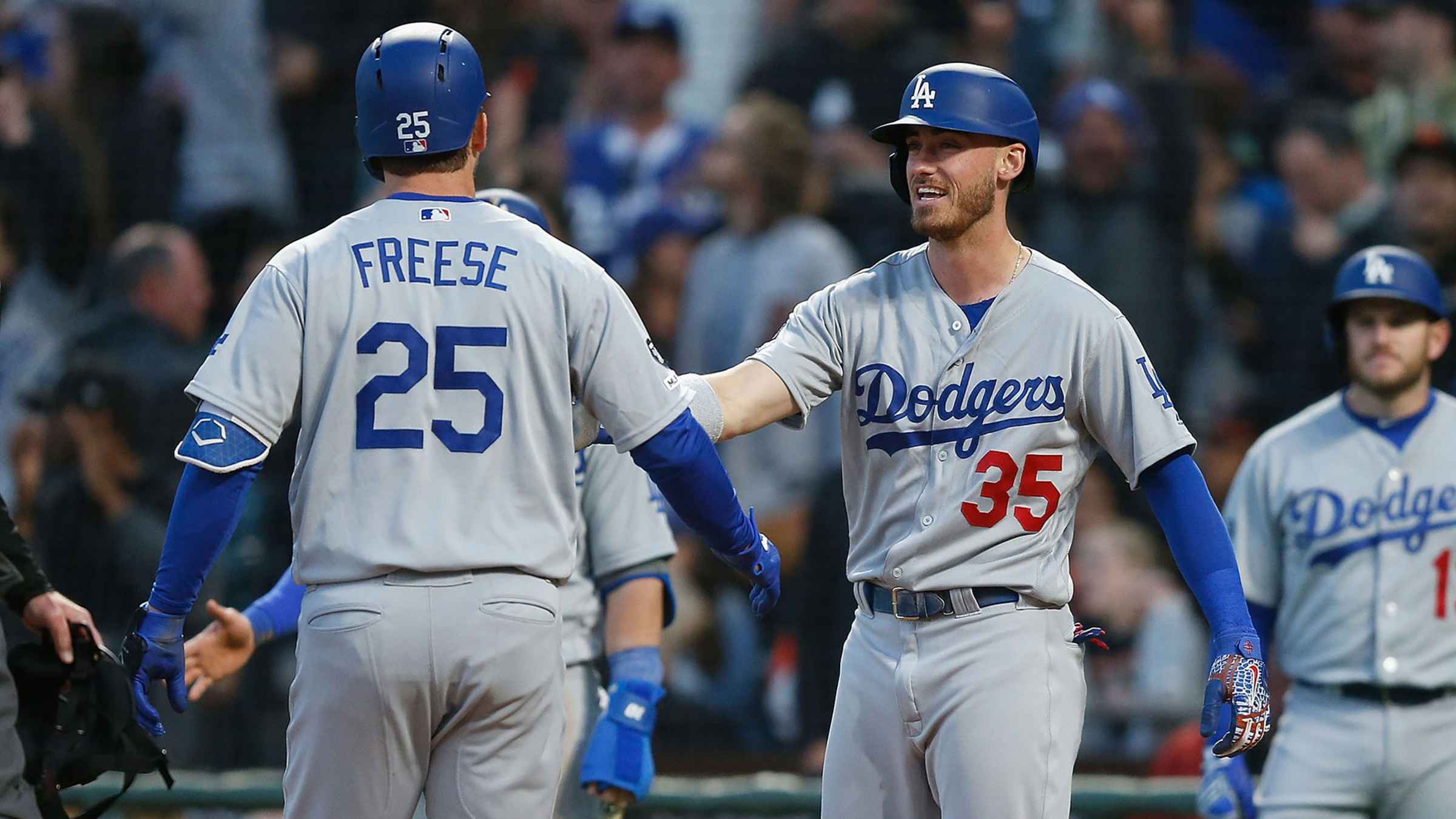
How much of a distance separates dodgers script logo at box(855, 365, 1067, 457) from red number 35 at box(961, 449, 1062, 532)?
0.05 m

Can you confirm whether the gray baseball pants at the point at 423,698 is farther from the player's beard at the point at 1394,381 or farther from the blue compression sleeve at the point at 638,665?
the player's beard at the point at 1394,381

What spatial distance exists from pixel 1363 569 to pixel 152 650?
3236mm

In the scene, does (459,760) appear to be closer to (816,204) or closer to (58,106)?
(816,204)

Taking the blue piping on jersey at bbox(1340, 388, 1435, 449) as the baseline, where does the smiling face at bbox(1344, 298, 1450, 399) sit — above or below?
above

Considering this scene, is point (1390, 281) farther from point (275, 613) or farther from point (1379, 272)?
point (275, 613)

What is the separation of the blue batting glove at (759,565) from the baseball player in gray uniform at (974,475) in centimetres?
18

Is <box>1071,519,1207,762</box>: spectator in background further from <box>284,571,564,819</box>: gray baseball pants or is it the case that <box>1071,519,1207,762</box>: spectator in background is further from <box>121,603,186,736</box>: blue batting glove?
<box>121,603,186,736</box>: blue batting glove

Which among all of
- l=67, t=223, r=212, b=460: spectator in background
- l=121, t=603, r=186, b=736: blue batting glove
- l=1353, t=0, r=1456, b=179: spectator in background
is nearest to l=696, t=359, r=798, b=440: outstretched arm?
l=121, t=603, r=186, b=736: blue batting glove

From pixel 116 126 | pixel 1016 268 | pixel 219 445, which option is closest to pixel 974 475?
pixel 1016 268

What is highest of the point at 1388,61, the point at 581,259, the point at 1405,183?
the point at 1388,61

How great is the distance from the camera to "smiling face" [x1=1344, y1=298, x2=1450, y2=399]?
5164 mm

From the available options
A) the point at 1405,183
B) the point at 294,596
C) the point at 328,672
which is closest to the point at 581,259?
the point at 328,672

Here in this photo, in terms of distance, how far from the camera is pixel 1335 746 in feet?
16.3

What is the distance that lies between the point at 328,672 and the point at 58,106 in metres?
5.73
